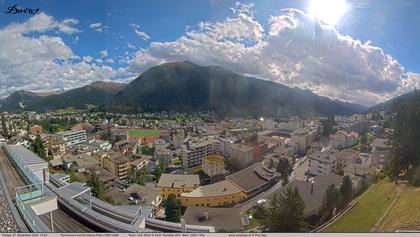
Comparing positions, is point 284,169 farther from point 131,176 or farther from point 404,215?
point 131,176

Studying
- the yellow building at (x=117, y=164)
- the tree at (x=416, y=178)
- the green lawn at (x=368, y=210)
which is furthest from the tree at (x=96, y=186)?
Answer: the tree at (x=416, y=178)

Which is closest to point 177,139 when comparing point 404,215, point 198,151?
point 198,151

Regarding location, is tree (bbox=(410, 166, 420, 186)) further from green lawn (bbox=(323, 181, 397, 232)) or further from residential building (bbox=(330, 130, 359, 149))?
residential building (bbox=(330, 130, 359, 149))

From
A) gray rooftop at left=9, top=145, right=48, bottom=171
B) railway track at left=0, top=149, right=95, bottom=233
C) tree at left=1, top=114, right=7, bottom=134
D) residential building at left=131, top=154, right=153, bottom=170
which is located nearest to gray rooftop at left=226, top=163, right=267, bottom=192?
residential building at left=131, top=154, right=153, bottom=170

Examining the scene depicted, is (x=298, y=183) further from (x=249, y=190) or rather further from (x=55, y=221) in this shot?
(x=55, y=221)

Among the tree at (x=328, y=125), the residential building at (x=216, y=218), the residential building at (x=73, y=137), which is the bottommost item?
the residential building at (x=216, y=218)

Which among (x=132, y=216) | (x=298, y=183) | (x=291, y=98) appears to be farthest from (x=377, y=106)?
(x=132, y=216)

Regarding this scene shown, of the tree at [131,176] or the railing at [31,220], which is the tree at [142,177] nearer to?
the tree at [131,176]
